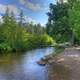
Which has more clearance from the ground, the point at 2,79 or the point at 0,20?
the point at 0,20

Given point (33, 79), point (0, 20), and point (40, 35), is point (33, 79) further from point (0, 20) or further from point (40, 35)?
point (40, 35)

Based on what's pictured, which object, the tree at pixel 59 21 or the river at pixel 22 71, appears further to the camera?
the tree at pixel 59 21

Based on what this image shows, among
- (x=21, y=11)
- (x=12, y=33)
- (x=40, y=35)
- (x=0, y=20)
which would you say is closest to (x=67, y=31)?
(x=12, y=33)

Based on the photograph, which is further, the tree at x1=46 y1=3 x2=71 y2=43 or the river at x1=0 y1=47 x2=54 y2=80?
the tree at x1=46 y1=3 x2=71 y2=43

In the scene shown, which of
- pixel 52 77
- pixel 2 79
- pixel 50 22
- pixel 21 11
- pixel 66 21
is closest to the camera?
pixel 52 77

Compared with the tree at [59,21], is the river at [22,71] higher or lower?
lower

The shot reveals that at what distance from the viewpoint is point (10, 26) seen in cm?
5300

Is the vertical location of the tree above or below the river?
above

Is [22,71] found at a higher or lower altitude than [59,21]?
lower

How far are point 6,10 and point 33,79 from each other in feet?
158

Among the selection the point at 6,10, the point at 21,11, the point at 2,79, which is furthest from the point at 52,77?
the point at 21,11

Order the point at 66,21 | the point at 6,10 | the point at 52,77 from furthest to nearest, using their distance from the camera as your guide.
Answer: the point at 6,10 < the point at 66,21 < the point at 52,77

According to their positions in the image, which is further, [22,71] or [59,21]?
[59,21]

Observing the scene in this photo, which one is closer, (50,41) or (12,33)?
(12,33)
